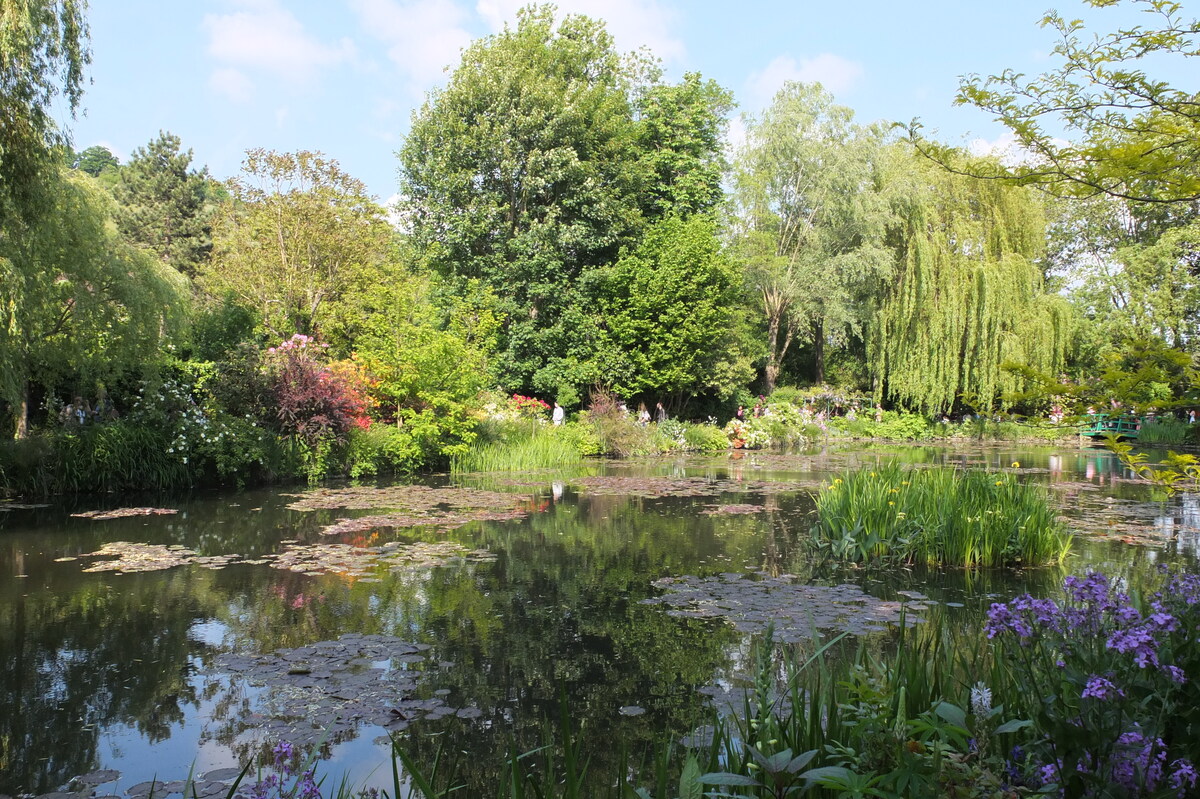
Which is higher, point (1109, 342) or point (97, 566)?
point (1109, 342)

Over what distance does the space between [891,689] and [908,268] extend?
2149cm

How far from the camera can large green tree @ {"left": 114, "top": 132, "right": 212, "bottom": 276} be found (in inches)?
1070

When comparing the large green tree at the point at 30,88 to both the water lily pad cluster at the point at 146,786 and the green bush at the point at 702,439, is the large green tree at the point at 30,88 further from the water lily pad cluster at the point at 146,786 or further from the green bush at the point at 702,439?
the green bush at the point at 702,439

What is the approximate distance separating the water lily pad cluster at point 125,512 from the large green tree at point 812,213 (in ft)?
58.6

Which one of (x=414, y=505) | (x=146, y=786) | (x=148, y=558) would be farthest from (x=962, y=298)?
(x=146, y=786)

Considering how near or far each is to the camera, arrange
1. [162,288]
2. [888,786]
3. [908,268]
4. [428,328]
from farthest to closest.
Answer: [908,268] < [428,328] < [162,288] < [888,786]

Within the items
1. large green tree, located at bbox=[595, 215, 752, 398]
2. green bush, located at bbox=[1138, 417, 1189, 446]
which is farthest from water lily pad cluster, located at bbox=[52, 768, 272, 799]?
green bush, located at bbox=[1138, 417, 1189, 446]

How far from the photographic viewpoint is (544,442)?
15625 mm

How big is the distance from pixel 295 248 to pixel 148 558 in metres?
12.0

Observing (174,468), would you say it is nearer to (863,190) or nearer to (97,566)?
(97,566)

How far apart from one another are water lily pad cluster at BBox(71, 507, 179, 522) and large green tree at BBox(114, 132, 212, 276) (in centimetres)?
1993

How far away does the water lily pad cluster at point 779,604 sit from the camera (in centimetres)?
475

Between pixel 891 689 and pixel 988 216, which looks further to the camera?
pixel 988 216

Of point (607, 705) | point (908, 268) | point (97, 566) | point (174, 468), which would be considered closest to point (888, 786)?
point (607, 705)
